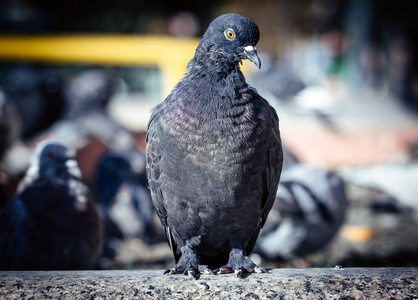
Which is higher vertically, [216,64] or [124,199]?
[216,64]

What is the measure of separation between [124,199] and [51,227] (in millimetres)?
1662

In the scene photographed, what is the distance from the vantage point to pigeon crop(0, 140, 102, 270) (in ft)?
9.41

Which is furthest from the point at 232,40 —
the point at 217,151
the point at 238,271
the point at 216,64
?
the point at 238,271

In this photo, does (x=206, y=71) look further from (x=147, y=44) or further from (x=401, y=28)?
(x=401, y=28)

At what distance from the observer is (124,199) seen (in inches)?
179

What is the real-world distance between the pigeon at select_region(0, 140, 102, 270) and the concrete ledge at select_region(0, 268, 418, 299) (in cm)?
76

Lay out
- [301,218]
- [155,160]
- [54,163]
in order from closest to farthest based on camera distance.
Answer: [155,160] < [54,163] < [301,218]

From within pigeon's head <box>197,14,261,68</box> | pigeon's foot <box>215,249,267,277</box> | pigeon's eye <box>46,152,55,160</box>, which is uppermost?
pigeon's head <box>197,14,261,68</box>

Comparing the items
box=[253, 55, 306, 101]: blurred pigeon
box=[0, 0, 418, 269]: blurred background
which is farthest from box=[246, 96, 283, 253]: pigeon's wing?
box=[253, 55, 306, 101]: blurred pigeon

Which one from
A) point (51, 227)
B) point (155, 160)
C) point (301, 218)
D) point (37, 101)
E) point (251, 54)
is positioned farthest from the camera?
point (37, 101)

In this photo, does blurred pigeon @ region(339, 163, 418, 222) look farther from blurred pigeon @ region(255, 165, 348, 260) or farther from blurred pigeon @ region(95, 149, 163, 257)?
blurred pigeon @ region(95, 149, 163, 257)

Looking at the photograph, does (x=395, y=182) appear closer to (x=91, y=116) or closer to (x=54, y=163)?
(x=54, y=163)

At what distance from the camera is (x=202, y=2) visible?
1500 centimetres

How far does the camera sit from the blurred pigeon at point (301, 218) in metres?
3.79
